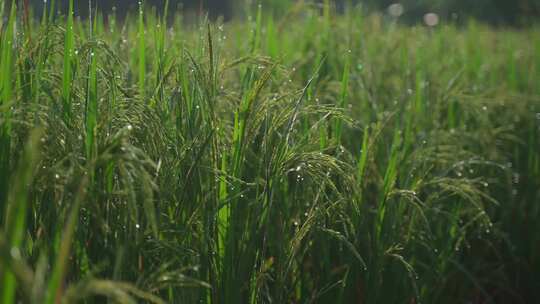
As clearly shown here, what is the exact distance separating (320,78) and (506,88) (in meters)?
1.49

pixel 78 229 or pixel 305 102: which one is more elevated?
pixel 305 102

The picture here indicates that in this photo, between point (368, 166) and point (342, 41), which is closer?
point (368, 166)

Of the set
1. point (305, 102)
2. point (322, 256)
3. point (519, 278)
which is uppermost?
point (305, 102)

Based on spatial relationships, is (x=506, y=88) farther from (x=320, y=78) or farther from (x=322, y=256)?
(x=322, y=256)

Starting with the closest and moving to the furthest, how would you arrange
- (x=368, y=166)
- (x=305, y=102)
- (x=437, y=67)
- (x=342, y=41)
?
(x=305, y=102)
(x=368, y=166)
(x=342, y=41)
(x=437, y=67)

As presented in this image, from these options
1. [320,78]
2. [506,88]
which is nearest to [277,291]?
[320,78]

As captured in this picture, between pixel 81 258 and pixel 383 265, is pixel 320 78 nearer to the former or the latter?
pixel 383 265

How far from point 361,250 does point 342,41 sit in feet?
5.54

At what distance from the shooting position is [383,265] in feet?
7.11

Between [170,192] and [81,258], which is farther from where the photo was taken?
[170,192]

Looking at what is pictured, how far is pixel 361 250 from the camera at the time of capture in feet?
7.36

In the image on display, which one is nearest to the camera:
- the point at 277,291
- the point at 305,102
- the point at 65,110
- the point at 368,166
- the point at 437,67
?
the point at 65,110

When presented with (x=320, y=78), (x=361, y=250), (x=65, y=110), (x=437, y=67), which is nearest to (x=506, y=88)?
(x=437, y=67)

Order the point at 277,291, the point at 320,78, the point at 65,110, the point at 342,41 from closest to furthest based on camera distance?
the point at 65,110 < the point at 277,291 < the point at 320,78 < the point at 342,41
